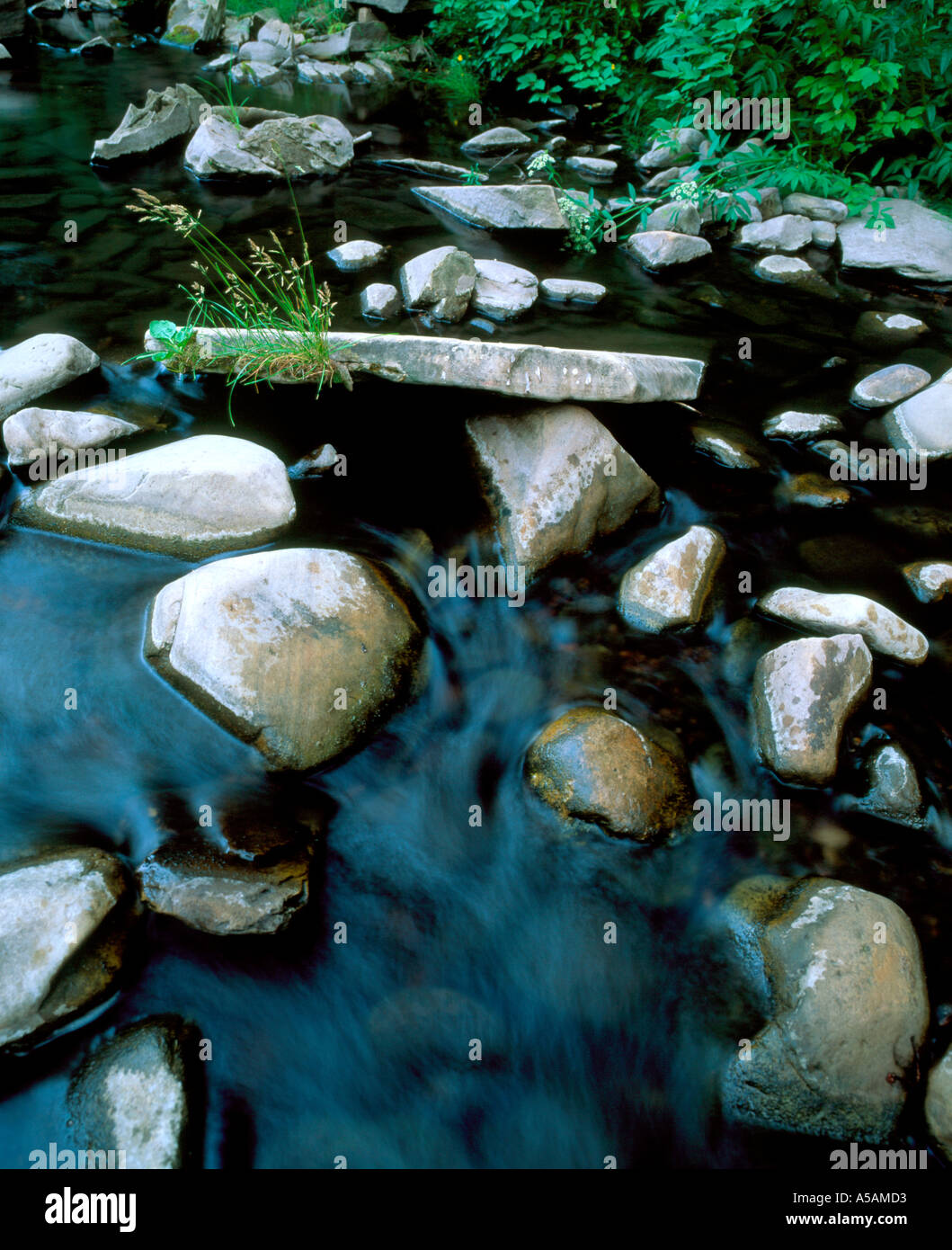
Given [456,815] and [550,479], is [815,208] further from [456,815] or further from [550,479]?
[456,815]

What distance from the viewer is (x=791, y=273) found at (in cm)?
633

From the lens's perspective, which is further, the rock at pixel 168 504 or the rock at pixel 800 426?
the rock at pixel 800 426

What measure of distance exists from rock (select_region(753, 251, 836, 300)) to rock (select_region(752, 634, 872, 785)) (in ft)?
15.5

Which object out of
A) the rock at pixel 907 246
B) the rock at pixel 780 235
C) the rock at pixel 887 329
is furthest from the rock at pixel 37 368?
the rock at pixel 907 246

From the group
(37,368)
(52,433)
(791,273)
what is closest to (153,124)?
(37,368)

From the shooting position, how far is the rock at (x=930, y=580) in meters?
3.41

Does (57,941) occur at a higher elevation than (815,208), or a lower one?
lower

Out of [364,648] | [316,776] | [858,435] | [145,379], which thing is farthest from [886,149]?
[316,776]

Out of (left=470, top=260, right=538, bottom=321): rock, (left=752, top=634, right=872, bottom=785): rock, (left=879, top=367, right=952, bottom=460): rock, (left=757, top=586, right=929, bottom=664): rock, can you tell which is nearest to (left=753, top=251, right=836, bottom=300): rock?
(left=470, top=260, right=538, bottom=321): rock

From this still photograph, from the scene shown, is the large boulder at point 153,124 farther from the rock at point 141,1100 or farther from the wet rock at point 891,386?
the rock at point 141,1100

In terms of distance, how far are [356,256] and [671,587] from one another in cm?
408

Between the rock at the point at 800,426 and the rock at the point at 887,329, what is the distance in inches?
61.8

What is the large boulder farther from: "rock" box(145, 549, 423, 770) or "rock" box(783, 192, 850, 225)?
"rock" box(145, 549, 423, 770)

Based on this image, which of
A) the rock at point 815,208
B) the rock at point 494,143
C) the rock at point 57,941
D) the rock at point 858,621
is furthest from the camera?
the rock at point 494,143
